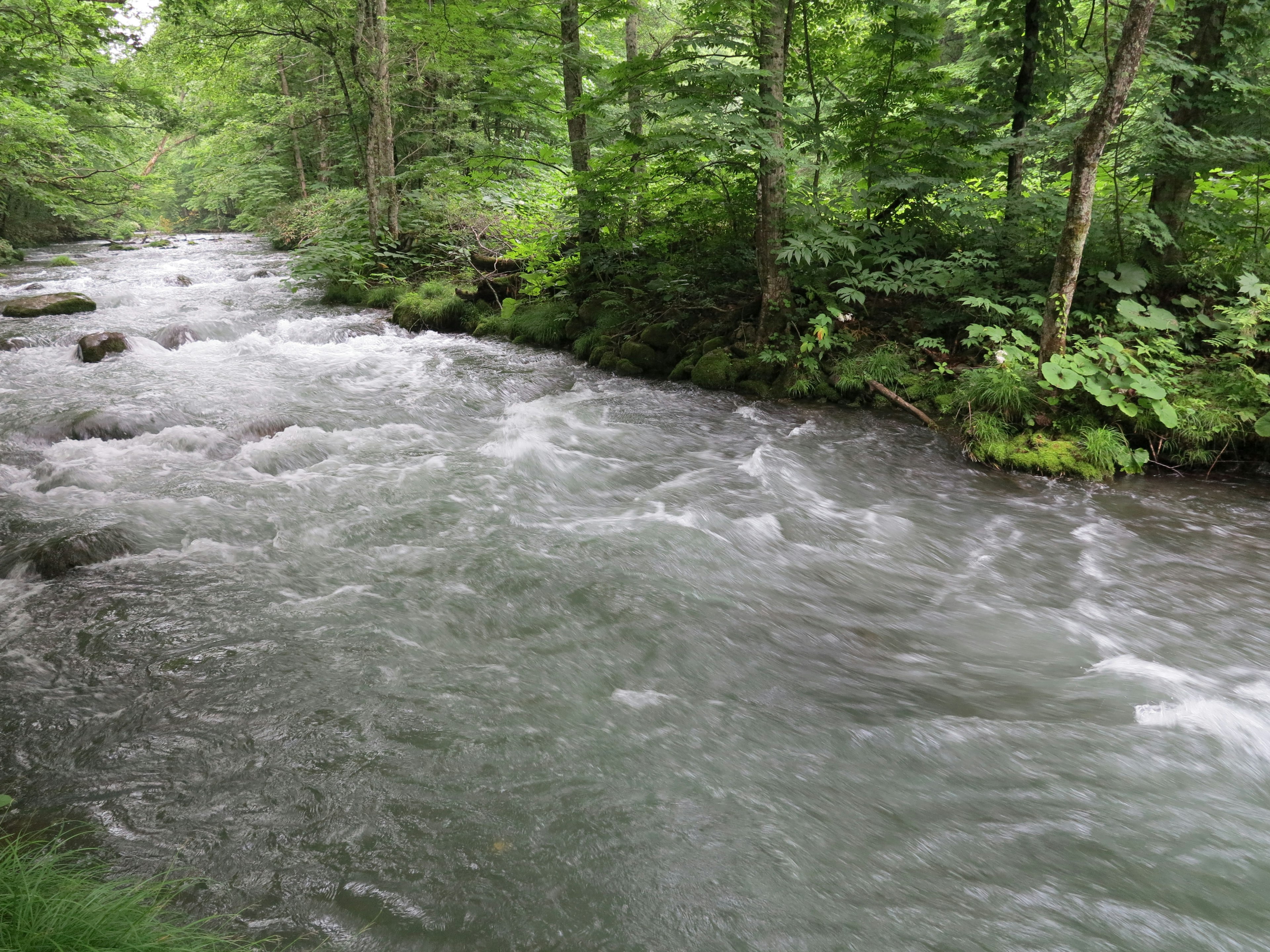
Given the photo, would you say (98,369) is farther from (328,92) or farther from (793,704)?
(328,92)

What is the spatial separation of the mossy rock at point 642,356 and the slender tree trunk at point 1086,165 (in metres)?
4.85

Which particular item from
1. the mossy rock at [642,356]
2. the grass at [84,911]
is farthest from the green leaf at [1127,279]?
the grass at [84,911]

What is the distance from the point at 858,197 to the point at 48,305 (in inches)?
536

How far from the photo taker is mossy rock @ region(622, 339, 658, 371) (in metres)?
9.95

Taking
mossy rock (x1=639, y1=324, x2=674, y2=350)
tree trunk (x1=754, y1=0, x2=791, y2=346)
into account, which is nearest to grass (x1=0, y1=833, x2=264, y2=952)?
tree trunk (x1=754, y1=0, x2=791, y2=346)

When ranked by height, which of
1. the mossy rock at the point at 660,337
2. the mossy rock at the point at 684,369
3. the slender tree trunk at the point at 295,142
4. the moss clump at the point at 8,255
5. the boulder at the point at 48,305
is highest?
the slender tree trunk at the point at 295,142

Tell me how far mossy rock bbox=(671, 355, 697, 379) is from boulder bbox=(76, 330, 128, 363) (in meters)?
7.92

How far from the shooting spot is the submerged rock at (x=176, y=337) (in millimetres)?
10617

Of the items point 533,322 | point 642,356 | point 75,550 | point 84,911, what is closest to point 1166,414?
point 642,356

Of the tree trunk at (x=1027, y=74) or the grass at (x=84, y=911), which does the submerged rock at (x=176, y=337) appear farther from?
the tree trunk at (x=1027, y=74)

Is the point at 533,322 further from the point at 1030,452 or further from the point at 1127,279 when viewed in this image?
the point at 1127,279

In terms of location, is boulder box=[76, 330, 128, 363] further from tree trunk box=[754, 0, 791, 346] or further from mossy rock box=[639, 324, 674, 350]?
tree trunk box=[754, 0, 791, 346]

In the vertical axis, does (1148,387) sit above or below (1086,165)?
below

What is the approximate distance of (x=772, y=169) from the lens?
321 inches
